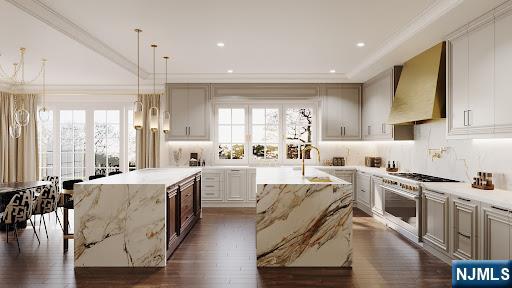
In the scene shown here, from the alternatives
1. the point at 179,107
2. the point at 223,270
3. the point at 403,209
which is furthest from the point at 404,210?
the point at 179,107

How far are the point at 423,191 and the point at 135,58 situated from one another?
4.90 metres

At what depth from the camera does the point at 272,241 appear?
3.78 m

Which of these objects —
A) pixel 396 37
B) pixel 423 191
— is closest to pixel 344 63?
pixel 396 37

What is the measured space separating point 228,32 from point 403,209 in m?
3.46

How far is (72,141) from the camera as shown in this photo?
318 inches

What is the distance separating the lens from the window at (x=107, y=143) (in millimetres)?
8086

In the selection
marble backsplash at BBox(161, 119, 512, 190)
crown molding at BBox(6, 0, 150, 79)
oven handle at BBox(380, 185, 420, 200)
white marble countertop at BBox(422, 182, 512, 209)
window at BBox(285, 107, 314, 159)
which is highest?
crown molding at BBox(6, 0, 150, 79)

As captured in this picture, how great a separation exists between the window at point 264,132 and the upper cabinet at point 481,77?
4028mm

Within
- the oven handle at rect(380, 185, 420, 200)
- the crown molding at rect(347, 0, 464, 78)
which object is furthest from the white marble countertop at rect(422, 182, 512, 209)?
the crown molding at rect(347, 0, 464, 78)

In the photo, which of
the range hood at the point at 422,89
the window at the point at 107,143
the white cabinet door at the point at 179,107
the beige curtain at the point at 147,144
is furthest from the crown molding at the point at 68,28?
the range hood at the point at 422,89

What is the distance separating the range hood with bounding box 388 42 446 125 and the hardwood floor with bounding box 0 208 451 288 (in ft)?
5.92

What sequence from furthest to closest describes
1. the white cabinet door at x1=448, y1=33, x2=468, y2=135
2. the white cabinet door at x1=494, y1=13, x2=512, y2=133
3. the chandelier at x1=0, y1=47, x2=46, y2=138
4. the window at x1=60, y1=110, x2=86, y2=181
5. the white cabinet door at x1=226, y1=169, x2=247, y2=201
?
1. the window at x1=60, y1=110, x2=86, y2=181
2. the white cabinet door at x1=226, y1=169, x2=247, y2=201
3. the chandelier at x1=0, y1=47, x2=46, y2=138
4. the white cabinet door at x1=448, y1=33, x2=468, y2=135
5. the white cabinet door at x1=494, y1=13, x2=512, y2=133

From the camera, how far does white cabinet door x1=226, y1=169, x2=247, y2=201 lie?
7309mm

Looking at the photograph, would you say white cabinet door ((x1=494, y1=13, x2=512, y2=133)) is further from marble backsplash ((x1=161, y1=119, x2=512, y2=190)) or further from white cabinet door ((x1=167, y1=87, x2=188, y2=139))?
white cabinet door ((x1=167, y1=87, x2=188, y2=139))
